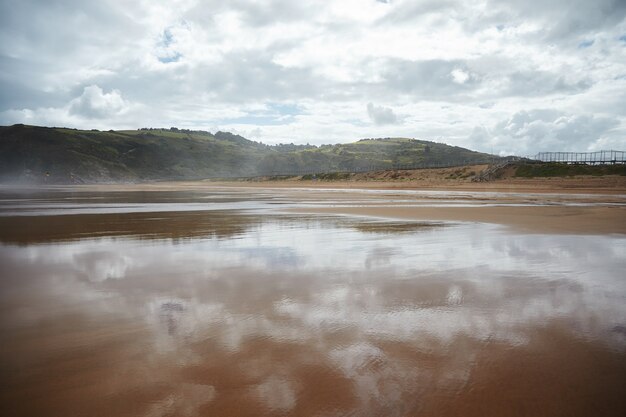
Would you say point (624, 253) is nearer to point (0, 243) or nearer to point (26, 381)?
point (26, 381)

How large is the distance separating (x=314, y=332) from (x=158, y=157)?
559 feet

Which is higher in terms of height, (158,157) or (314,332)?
(158,157)

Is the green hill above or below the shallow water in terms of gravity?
above

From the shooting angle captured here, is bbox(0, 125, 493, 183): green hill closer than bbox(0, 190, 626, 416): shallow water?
No

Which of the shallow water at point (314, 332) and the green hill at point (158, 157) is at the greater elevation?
the green hill at point (158, 157)

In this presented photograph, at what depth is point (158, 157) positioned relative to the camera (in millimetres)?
160125

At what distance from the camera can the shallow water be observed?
10.9 ft

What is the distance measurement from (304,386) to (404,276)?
436cm

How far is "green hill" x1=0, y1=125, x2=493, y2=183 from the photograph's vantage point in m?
122

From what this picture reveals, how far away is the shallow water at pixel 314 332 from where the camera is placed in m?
3.33

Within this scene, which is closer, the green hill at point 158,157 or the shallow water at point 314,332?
the shallow water at point 314,332

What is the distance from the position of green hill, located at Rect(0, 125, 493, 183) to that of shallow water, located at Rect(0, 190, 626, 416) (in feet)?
390

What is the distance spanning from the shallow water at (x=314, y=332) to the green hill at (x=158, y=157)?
119 meters

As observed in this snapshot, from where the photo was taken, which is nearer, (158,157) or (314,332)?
(314,332)
